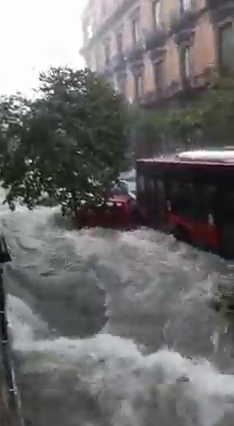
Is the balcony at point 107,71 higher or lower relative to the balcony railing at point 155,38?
lower

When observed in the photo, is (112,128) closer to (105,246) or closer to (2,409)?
(105,246)

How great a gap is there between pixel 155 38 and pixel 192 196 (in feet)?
1.54

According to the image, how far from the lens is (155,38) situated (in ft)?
6.17

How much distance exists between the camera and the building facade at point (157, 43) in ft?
5.85

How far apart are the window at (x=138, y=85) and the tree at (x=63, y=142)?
0.06 metres

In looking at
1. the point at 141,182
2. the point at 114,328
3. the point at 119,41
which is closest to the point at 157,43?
the point at 119,41

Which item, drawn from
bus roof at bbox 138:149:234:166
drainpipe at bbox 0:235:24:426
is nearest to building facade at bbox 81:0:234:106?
bus roof at bbox 138:149:234:166

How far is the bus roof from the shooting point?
1.71 m

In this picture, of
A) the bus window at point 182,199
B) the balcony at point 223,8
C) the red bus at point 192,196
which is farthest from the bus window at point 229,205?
the balcony at point 223,8

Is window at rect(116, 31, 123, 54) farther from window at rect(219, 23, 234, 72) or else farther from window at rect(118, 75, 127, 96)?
window at rect(219, 23, 234, 72)

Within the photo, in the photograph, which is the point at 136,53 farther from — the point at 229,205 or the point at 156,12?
the point at 229,205

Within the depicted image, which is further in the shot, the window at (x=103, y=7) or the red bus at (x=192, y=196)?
the window at (x=103, y=7)

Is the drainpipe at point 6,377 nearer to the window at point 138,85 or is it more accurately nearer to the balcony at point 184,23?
the window at point 138,85

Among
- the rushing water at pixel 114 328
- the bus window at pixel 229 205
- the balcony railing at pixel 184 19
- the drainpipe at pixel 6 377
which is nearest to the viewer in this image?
the drainpipe at pixel 6 377
